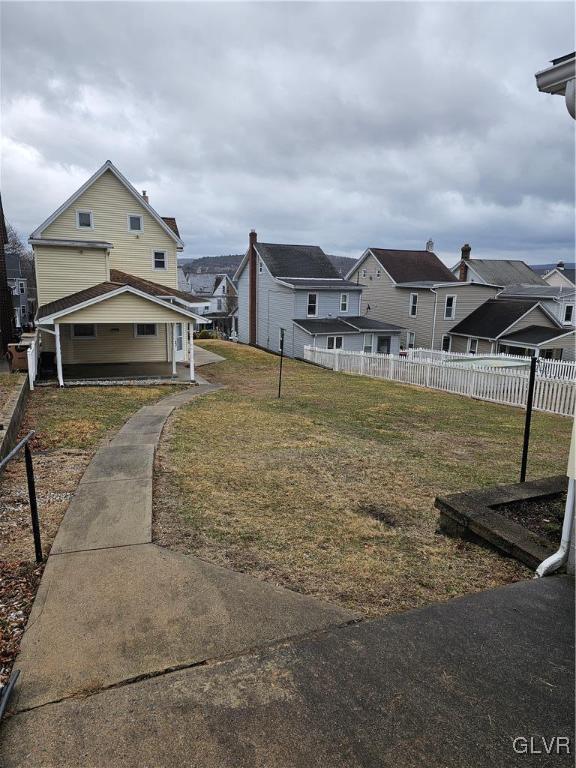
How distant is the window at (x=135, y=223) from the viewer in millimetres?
20980

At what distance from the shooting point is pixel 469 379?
18.0 metres

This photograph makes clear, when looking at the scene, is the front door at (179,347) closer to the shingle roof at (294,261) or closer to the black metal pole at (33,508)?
the shingle roof at (294,261)

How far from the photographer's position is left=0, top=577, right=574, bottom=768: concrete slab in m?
2.38

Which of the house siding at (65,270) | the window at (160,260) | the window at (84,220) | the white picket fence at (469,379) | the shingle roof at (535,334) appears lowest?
the white picket fence at (469,379)

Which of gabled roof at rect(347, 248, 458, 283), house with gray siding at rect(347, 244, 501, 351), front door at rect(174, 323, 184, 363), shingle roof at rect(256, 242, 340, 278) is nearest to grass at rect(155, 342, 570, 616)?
front door at rect(174, 323, 184, 363)

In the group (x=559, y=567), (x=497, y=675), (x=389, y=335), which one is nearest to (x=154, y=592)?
(x=497, y=675)

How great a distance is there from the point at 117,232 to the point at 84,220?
4.56 ft

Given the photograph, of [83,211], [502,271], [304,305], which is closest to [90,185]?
[83,211]

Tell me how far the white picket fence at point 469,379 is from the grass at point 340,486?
169 cm

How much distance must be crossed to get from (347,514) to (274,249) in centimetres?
3304

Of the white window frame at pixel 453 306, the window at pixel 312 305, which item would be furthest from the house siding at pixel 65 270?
the white window frame at pixel 453 306

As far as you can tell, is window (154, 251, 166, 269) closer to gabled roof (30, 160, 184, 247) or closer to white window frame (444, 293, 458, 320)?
gabled roof (30, 160, 184, 247)

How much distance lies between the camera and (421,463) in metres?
8.20

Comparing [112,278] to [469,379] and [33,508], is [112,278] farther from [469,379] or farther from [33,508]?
[33,508]
